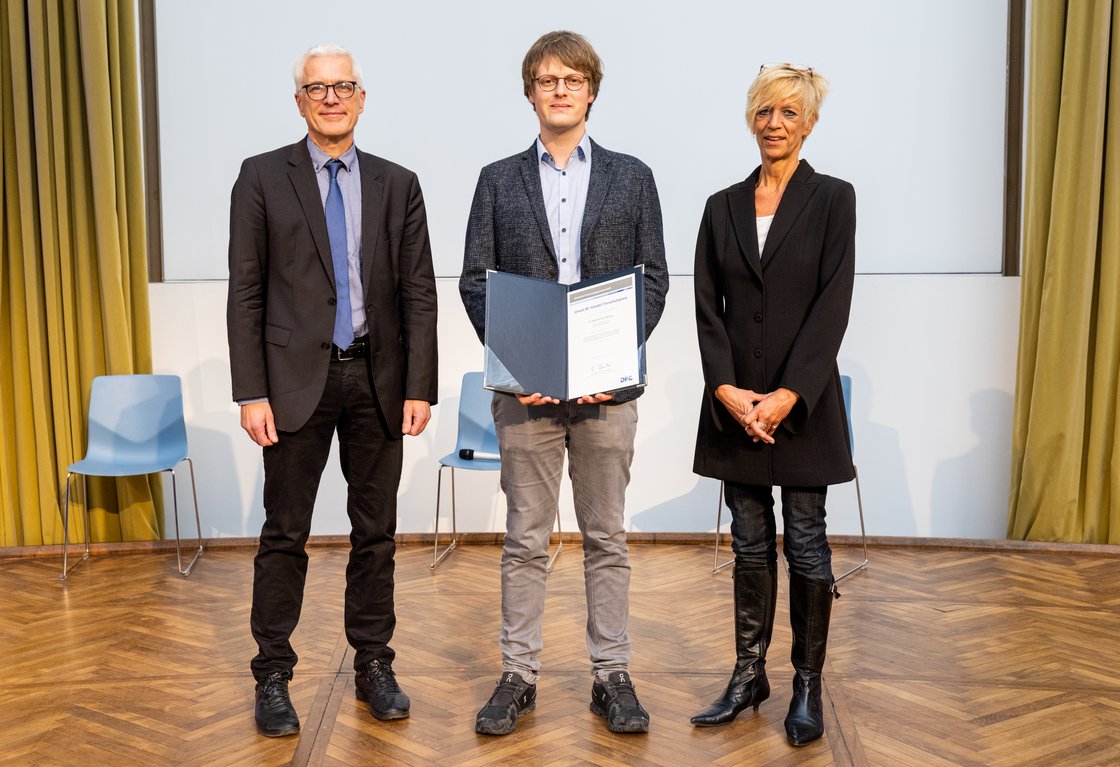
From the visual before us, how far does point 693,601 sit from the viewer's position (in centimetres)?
397

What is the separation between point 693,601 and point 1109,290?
241 centimetres

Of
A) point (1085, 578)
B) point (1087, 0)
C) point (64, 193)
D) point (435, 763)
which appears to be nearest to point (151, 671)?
point (435, 763)

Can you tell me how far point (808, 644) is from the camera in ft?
8.87

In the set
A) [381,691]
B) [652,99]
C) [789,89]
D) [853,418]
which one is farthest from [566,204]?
[853,418]

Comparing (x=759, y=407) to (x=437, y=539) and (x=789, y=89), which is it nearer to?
(x=789, y=89)

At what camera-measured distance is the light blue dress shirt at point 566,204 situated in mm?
2682

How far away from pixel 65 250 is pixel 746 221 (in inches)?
135

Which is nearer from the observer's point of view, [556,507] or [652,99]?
[556,507]

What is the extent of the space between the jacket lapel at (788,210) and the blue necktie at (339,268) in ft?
3.56

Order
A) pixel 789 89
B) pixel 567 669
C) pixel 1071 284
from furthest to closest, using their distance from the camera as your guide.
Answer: pixel 1071 284, pixel 567 669, pixel 789 89

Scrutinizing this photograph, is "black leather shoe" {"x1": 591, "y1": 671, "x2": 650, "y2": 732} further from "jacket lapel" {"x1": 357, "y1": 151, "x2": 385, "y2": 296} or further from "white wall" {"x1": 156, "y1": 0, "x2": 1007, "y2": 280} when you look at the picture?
"white wall" {"x1": 156, "y1": 0, "x2": 1007, "y2": 280}

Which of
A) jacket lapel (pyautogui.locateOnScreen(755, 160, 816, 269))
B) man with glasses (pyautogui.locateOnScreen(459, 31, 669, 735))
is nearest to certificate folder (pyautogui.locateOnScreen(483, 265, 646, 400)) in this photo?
man with glasses (pyautogui.locateOnScreen(459, 31, 669, 735))

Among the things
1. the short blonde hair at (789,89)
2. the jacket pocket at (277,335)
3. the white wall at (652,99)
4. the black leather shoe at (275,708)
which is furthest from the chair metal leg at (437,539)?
the short blonde hair at (789,89)

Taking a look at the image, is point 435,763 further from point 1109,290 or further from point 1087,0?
point 1087,0
